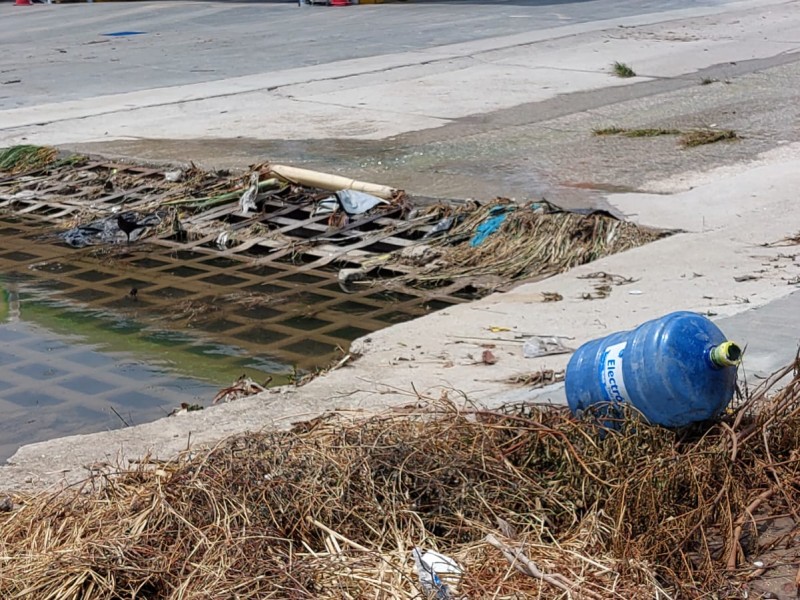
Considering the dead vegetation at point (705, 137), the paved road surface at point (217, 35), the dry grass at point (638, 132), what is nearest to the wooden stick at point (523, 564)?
the dead vegetation at point (705, 137)

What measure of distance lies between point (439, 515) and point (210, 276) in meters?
4.85

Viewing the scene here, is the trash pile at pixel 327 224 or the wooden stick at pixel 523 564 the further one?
the trash pile at pixel 327 224

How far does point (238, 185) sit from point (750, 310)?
5.15m

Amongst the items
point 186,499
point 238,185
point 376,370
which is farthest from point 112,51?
point 186,499

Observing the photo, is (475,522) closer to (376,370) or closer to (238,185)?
(376,370)

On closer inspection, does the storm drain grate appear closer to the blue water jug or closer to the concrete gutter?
the concrete gutter

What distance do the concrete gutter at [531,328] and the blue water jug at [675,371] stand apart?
2.64 ft

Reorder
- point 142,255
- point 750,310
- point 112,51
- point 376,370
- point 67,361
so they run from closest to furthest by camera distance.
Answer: point 376,370
point 750,310
point 67,361
point 142,255
point 112,51

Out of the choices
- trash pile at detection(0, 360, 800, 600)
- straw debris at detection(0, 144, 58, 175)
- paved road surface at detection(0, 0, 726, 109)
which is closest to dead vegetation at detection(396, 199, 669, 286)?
trash pile at detection(0, 360, 800, 600)

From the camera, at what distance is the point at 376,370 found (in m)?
5.91

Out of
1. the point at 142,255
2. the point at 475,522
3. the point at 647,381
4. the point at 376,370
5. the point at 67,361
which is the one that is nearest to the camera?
the point at 475,522

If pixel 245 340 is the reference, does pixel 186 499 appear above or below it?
above

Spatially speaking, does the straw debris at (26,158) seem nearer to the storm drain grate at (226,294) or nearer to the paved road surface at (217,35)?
the storm drain grate at (226,294)

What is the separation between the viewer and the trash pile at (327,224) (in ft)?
26.7
